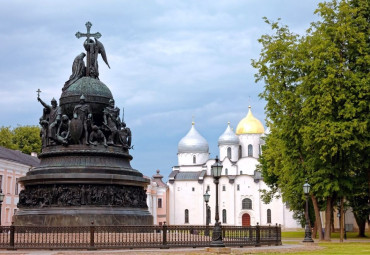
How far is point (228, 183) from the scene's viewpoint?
111 m

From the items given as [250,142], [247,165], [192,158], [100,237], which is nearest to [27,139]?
[247,165]

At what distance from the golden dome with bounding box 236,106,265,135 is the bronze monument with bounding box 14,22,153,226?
3347 inches

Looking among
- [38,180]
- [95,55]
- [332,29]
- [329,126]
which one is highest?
[332,29]

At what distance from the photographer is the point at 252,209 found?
109 metres

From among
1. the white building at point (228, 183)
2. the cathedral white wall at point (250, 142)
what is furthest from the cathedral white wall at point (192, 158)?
the cathedral white wall at point (250, 142)

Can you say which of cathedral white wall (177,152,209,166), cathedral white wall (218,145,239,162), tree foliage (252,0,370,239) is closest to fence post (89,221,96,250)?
tree foliage (252,0,370,239)

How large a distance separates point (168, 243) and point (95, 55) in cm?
1238

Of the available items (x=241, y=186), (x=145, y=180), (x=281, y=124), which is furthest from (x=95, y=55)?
(x=241, y=186)

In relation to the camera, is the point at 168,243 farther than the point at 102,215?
No

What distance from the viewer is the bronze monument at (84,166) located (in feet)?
85.6

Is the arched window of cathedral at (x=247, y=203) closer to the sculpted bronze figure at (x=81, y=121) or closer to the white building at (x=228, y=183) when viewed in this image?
the white building at (x=228, y=183)

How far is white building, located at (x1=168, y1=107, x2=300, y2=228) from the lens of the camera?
108 m

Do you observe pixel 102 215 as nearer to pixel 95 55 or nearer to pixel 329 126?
pixel 95 55

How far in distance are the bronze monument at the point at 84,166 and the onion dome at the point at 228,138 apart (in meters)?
85.6
